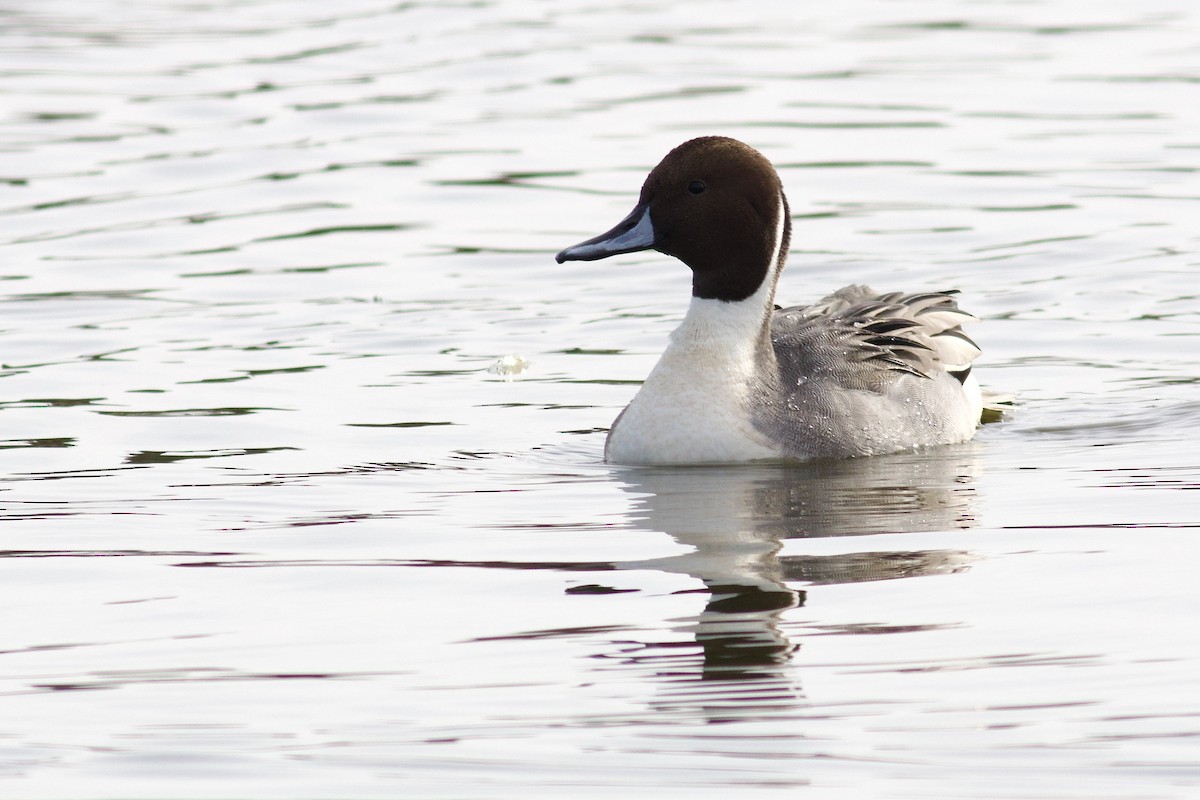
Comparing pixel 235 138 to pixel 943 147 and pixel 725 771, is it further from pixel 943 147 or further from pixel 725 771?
pixel 725 771

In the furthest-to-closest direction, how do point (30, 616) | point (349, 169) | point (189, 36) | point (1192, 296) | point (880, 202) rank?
point (189, 36) → point (349, 169) → point (880, 202) → point (1192, 296) → point (30, 616)

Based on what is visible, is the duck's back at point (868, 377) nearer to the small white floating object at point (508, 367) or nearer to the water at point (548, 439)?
the water at point (548, 439)

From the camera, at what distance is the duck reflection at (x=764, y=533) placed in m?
5.98

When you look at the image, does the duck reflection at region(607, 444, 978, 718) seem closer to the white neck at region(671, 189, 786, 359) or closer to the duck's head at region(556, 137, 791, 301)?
the white neck at region(671, 189, 786, 359)

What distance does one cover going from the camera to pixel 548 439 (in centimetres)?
998

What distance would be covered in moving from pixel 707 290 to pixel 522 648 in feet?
11.6

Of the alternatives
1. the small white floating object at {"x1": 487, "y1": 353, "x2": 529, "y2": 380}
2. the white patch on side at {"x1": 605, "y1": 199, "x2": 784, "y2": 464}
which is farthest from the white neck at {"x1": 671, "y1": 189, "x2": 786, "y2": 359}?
the small white floating object at {"x1": 487, "y1": 353, "x2": 529, "y2": 380}

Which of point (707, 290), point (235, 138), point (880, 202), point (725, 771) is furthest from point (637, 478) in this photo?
point (235, 138)

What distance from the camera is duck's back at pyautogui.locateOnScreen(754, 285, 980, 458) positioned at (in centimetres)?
940

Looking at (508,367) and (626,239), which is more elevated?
(626,239)

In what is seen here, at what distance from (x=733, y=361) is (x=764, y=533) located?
67.8 inches

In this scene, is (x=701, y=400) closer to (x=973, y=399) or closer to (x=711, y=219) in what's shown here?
(x=711, y=219)

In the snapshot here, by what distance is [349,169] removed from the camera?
16.6 m

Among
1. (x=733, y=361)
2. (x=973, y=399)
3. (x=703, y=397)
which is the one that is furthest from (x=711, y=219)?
(x=973, y=399)
